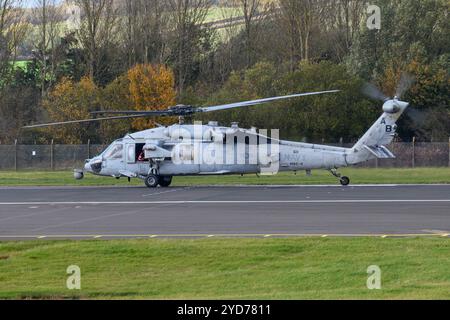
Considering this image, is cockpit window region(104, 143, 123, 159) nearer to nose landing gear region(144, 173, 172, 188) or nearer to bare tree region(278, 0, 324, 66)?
nose landing gear region(144, 173, 172, 188)

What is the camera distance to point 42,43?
7362 cm

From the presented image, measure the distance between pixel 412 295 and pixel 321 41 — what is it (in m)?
59.2

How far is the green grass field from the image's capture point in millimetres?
38500

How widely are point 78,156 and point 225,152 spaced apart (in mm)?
19905

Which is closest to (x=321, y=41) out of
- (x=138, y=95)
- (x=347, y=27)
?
(x=347, y=27)

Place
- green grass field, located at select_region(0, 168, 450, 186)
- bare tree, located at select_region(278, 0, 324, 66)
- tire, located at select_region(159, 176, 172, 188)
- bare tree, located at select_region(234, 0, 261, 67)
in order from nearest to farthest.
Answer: tire, located at select_region(159, 176, 172, 188), green grass field, located at select_region(0, 168, 450, 186), bare tree, located at select_region(278, 0, 324, 66), bare tree, located at select_region(234, 0, 261, 67)

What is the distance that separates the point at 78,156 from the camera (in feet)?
175

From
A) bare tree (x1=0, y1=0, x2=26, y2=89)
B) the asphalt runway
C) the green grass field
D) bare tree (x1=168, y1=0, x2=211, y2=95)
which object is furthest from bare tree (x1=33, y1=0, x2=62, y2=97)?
the asphalt runway

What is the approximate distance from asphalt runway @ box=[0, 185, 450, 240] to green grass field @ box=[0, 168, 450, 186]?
3251 millimetres

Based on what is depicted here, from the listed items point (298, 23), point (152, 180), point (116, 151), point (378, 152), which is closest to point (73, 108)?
point (298, 23)

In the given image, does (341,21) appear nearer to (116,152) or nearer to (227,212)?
(116,152)

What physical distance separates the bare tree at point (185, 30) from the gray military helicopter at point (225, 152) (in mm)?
32018
